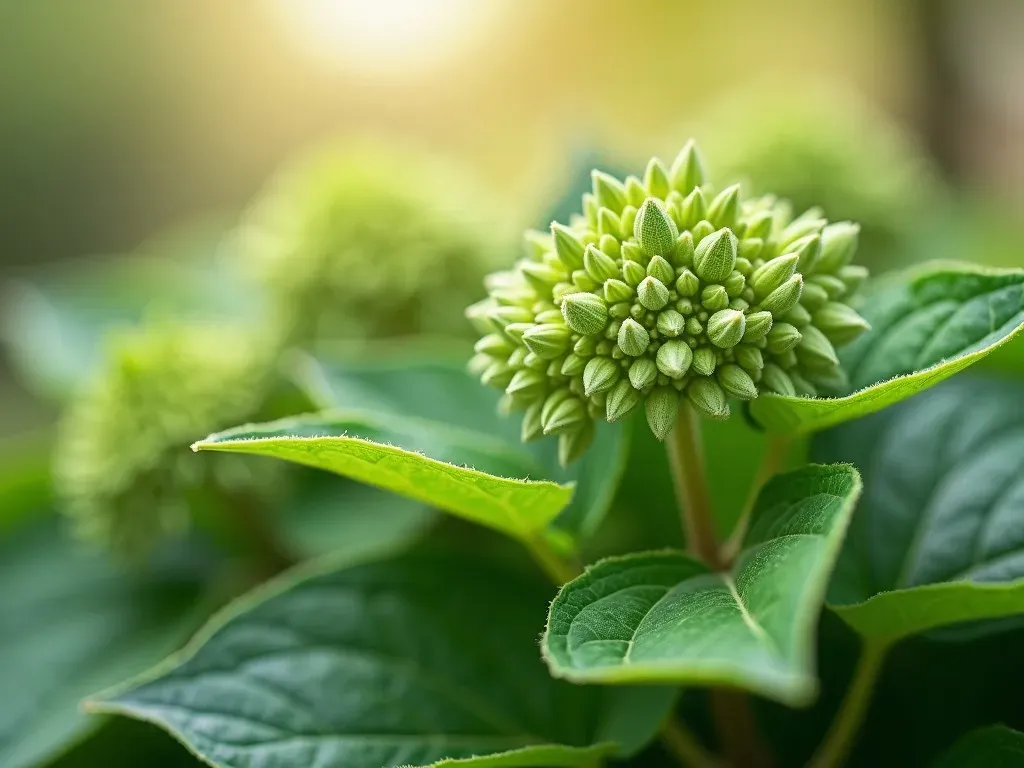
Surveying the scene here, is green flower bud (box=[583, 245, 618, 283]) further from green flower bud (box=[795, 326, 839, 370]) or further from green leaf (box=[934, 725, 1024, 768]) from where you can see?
green leaf (box=[934, 725, 1024, 768])

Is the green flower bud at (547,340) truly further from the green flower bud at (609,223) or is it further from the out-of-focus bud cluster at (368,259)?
the out-of-focus bud cluster at (368,259)

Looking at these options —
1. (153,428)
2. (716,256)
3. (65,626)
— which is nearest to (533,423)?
(716,256)

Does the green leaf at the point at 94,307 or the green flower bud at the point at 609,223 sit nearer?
the green flower bud at the point at 609,223

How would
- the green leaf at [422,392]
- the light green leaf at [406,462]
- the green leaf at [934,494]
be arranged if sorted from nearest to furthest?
the light green leaf at [406,462] < the green leaf at [934,494] < the green leaf at [422,392]

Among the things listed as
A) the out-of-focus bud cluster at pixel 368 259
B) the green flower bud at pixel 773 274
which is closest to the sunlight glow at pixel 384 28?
the out-of-focus bud cluster at pixel 368 259

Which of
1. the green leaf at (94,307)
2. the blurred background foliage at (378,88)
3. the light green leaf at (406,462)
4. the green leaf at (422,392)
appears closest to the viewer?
the light green leaf at (406,462)

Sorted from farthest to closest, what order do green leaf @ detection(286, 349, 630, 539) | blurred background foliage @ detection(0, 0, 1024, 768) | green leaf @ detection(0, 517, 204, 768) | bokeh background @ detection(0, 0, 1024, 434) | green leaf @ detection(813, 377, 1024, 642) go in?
bokeh background @ detection(0, 0, 1024, 434), blurred background foliage @ detection(0, 0, 1024, 768), green leaf @ detection(0, 517, 204, 768), green leaf @ detection(286, 349, 630, 539), green leaf @ detection(813, 377, 1024, 642)

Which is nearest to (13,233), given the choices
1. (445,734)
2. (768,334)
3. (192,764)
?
(192,764)

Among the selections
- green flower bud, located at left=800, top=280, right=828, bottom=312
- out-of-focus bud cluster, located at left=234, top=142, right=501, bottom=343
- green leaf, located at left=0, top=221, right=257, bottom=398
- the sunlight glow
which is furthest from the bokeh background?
green flower bud, located at left=800, top=280, right=828, bottom=312
